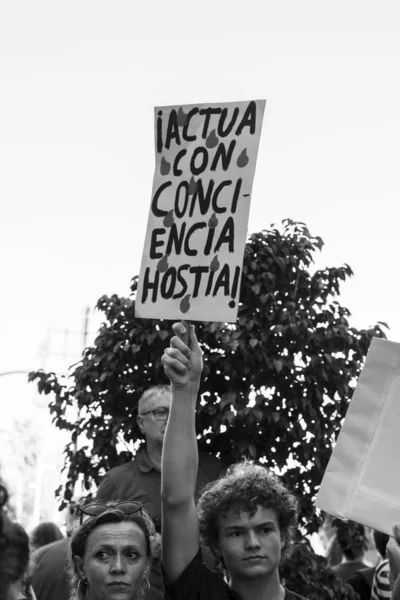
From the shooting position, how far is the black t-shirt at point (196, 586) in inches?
131

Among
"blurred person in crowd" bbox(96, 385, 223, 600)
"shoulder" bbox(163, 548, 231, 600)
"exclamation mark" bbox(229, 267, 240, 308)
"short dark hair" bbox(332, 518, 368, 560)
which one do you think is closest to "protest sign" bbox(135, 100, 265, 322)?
"exclamation mark" bbox(229, 267, 240, 308)

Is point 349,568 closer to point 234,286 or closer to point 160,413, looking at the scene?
point 160,413

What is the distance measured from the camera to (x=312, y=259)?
6.90 m

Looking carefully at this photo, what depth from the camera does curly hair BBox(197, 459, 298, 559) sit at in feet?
11.9

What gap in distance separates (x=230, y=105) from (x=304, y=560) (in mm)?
3212

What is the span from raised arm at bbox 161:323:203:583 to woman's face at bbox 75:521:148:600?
1.00 feet

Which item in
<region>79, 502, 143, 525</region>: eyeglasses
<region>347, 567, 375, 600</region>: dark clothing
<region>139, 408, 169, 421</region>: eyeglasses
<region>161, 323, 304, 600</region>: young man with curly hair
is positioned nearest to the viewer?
<region>161, 323, 304, 600</region>: young man with curly hair

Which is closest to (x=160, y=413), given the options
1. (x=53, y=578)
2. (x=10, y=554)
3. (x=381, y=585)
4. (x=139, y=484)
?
(x=139, y=484)

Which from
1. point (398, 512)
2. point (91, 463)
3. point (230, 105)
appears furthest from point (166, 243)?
point (91, 463)

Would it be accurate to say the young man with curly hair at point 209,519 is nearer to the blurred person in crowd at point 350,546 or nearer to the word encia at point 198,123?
the word encia at point 198,123

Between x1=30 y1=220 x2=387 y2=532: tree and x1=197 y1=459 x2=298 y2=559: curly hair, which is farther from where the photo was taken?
x1=30 y1=220 x2=387 y2=532: tree

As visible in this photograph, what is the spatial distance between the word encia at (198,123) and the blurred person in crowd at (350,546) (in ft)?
11.2

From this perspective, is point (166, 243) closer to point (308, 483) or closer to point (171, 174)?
point (171, 174)

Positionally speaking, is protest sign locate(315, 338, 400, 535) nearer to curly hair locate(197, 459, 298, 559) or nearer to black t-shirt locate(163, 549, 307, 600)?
curly hair locate(197, 459, 298, 559)
